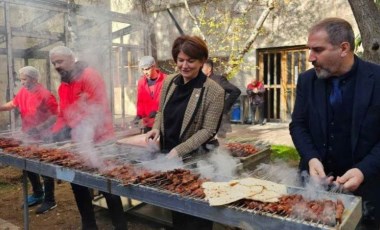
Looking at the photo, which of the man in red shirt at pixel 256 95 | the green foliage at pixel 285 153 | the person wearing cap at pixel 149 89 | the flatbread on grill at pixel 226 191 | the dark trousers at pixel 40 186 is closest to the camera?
the flatbread on grill at pixel 226 191

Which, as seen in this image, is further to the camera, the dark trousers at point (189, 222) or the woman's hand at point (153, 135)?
the woman's hand at point (153, 135)

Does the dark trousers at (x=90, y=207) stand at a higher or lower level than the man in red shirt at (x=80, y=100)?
lower

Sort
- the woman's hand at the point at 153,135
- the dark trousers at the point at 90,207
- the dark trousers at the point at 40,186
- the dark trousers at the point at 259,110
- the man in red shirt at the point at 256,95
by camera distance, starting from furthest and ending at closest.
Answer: the dark trousers at the point at 259,110, the man in red shirt at the point at 256,95, the dark trousers at the point at 40,186, the dark trousers at the point at 90,207, the woman's hand at the point at 153,135

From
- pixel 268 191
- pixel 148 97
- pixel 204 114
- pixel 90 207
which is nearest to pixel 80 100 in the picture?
pixel 90 207

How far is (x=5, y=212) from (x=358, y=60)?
4.93 meters

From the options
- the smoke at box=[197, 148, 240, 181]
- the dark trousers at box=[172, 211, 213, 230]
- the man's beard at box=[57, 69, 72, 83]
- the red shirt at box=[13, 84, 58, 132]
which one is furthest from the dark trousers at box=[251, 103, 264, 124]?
the dark trousers at box=[172, 211, 213, 230]

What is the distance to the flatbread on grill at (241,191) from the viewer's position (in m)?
1.92

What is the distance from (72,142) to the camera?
12.7ft

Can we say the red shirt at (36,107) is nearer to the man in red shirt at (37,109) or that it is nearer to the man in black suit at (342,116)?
the man in red shirt at (37,109)

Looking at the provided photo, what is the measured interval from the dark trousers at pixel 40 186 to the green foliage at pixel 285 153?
403 cm

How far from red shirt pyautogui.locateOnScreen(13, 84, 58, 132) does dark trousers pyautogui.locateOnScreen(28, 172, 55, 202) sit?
0.74m

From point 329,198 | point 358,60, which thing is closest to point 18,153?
point 329,198

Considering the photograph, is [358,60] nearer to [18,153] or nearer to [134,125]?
[18,153]

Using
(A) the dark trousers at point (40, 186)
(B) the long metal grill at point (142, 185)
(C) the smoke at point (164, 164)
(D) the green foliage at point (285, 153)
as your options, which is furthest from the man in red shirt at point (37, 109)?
(D) the green foliage at point (285, 153)
